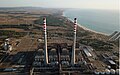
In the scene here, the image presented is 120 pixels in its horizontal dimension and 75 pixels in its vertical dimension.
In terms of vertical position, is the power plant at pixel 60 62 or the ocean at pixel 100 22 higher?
the ocean at pixel 100 22

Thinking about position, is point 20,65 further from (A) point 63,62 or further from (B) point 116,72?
(B) point 116,72

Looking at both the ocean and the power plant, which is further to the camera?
the ocean

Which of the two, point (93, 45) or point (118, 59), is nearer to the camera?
point (118, 59)

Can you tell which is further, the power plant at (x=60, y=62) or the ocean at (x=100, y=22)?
the ocean at (x=100, y=22)

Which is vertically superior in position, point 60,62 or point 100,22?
point 100,22

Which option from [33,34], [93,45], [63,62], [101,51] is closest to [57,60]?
[63,62]

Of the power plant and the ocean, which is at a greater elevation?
the ocean

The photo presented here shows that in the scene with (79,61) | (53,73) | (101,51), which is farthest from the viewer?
(101,51)

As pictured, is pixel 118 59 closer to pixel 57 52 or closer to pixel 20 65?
pixel 57 52

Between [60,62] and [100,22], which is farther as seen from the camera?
[100,22]

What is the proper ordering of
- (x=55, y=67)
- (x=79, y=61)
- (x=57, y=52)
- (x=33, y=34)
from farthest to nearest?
(x=33, y=34)
(x=57, y=52)
(x=79, y=61)
(x=55, y=67)
